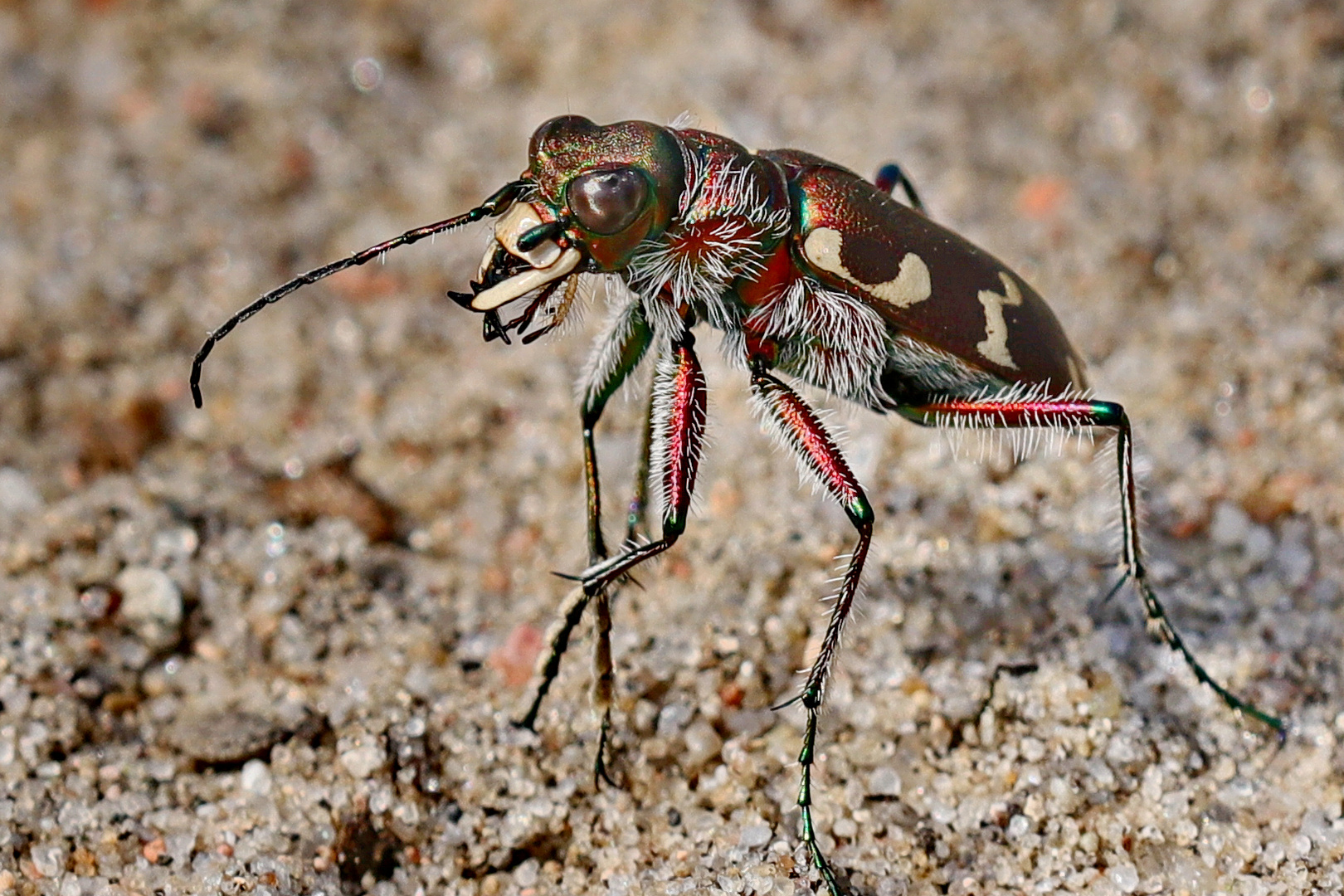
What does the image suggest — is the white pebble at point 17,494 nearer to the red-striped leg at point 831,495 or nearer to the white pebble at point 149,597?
the white pebble at point 149,597

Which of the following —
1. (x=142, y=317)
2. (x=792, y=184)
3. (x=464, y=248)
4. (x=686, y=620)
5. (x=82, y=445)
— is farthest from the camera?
(x=464, y=248)

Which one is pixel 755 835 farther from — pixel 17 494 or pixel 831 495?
pixel 17 494

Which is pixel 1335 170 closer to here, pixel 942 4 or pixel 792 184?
pixel 942 4

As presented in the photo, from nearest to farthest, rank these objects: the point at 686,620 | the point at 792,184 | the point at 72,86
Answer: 1. the point at 792,184
2. the point at 686,620
3. the point at 72,86

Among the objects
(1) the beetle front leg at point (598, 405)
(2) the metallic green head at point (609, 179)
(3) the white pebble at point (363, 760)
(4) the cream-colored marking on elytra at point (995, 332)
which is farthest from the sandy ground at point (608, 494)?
(2) the metallic green head at point (609, 179)

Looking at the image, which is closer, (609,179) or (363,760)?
(609,179)

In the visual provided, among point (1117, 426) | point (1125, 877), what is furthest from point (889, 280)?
point (1125, 877)

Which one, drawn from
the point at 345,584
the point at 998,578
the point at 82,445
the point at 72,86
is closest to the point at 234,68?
the point at 72,86

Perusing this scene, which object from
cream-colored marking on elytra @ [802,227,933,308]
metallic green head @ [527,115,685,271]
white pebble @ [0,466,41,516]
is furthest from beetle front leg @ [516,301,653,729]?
white pebble @ [0,466,41,516]
